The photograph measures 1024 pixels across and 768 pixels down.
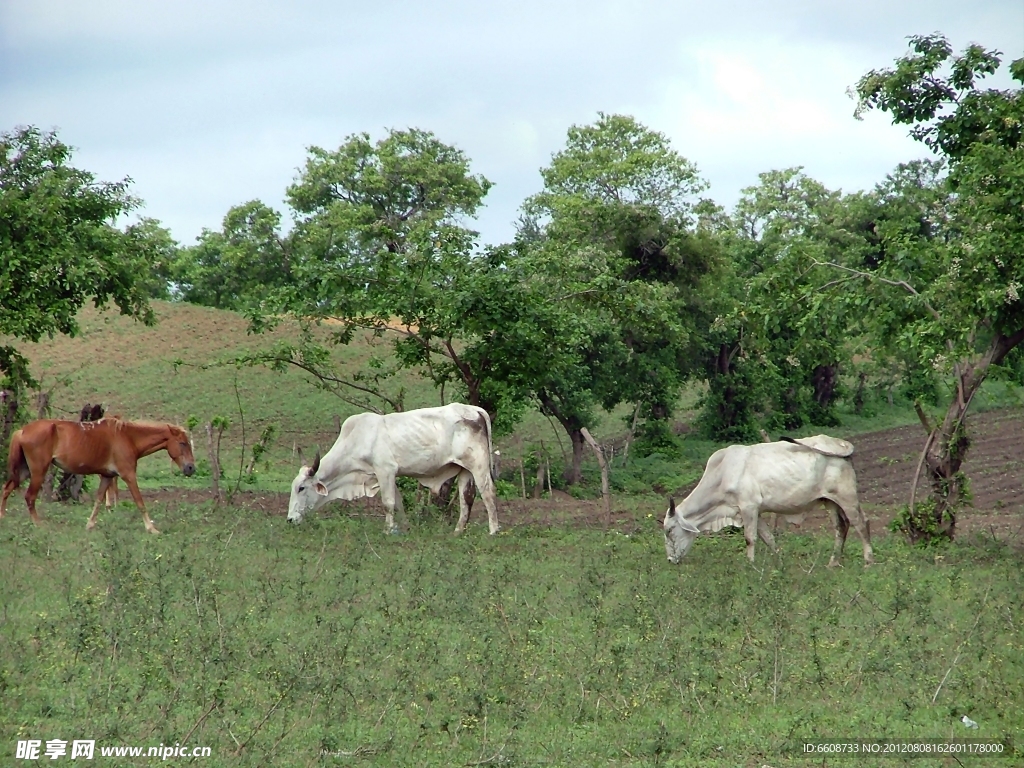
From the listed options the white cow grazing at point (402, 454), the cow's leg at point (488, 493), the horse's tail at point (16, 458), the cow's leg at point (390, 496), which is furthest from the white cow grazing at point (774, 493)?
the horse's tail at point (16, 458)

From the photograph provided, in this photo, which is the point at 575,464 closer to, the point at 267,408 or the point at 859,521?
the point at 267,408

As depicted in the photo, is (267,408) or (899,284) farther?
(267,408)

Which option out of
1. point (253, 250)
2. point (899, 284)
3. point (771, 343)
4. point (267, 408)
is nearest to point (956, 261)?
point (899, 284)

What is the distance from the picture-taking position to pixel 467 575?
40.0 feet

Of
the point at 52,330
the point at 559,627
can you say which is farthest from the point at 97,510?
the point at 559,627

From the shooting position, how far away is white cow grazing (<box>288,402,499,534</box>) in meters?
16.8

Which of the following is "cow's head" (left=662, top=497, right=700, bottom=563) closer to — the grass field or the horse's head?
the grass field

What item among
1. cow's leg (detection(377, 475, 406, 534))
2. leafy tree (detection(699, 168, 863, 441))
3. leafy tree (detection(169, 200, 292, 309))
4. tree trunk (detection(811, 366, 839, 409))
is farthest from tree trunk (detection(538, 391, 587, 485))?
leafy tree (detection(169, 200, 292, 309))

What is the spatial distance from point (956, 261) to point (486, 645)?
28.2ft

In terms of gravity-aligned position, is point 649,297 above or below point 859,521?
above

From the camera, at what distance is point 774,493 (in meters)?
14.5

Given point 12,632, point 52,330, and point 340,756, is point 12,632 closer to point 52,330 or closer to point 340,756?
point 340,756

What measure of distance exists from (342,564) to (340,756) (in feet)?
18.4

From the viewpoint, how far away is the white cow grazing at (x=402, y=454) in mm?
16766
